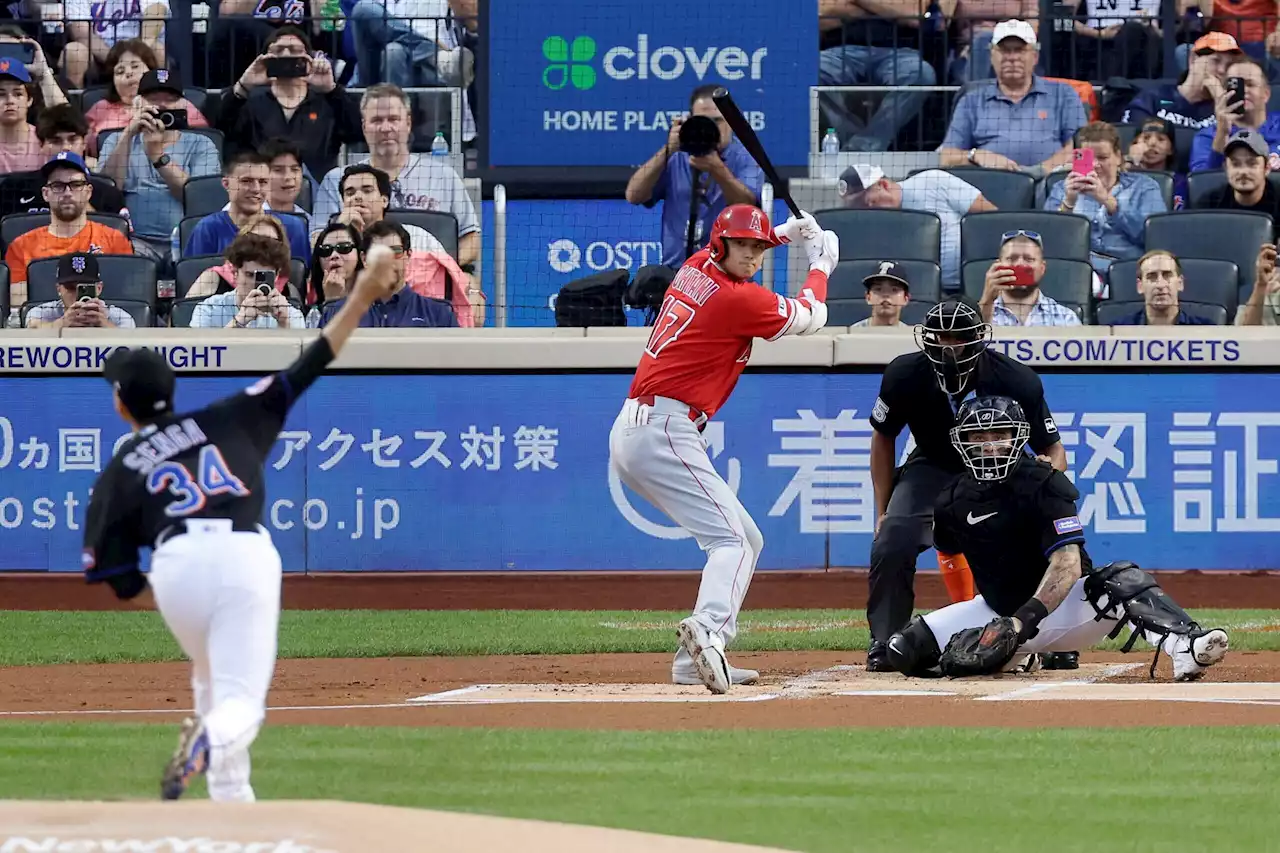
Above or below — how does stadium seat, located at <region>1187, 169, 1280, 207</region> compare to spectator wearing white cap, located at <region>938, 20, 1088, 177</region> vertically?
below

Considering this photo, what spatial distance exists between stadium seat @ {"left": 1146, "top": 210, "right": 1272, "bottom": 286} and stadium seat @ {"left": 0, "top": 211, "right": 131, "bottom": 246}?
6703 millimetres

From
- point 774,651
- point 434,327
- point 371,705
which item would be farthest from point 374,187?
point 371,705

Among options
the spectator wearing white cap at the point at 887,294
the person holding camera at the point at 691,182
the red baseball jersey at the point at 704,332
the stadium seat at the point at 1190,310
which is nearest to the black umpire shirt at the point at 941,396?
the red baseball jersey at the point at 704,332

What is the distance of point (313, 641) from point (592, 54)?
521cm

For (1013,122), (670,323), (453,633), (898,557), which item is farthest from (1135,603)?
(1013,122)

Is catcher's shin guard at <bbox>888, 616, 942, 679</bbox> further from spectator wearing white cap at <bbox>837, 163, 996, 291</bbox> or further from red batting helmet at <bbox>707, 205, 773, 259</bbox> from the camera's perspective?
spectator wearing white cap at <bbox>837, 163, 996, 291</bbox>

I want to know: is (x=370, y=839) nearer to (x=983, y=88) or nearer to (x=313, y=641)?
(x=313, y=641)

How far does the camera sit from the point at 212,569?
5.08 meters

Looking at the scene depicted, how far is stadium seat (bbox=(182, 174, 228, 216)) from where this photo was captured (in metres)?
13.7

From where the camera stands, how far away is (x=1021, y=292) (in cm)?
1231

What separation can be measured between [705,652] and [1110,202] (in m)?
6.44

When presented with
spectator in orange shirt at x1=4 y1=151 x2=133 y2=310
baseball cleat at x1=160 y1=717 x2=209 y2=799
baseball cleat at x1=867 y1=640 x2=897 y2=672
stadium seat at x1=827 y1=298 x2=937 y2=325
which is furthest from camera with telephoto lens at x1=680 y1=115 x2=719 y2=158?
baseball cleat at x1=160 y1=717 x2=209 y2=799

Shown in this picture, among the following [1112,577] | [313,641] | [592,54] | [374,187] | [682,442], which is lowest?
[313,641]

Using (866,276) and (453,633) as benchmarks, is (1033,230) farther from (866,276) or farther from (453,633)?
(453,633)
